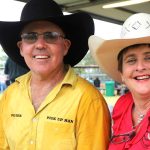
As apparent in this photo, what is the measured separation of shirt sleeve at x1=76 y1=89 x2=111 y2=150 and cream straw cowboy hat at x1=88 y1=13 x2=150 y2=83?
32cm

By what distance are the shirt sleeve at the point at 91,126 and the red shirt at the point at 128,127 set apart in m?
0.07

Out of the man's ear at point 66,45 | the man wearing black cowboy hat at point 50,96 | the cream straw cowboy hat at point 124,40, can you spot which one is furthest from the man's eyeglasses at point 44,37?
the cream straw cowboy hat at point 124,40

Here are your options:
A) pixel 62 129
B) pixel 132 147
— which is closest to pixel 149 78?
pixel 132 147

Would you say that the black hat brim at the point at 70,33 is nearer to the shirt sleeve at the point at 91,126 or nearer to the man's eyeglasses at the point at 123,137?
the shirt sleeve at the point at 91,126

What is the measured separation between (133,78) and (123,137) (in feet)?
1.05

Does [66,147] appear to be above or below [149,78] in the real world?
below

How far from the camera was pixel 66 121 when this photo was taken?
1969 millimetres

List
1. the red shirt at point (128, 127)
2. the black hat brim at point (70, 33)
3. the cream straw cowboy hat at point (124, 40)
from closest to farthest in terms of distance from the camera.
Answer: the red shirt at point (128, 127) → the cream straw cowboy hat at point (124, 40) → the black hat brim at point (70, 33)

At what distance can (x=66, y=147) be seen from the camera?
1948 millimetres

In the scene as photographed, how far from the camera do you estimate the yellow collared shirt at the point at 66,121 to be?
195 centimetres

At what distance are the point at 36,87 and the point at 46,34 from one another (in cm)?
37

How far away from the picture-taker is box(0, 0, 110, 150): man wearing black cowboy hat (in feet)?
6.44

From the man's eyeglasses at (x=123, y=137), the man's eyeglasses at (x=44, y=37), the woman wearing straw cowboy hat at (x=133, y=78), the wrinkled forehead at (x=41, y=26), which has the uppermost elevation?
the wrinkled forehead at (x=41, y=26)

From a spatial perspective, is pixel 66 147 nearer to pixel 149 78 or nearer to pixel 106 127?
pixel 106 127
